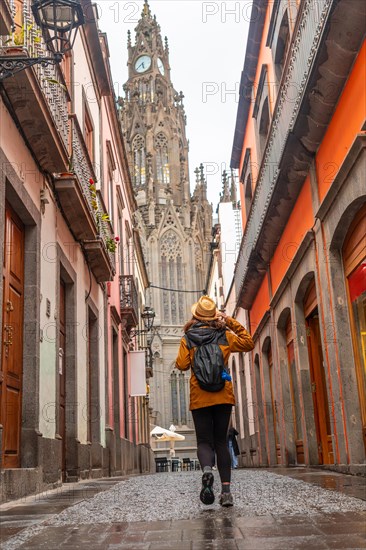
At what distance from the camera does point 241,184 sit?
20.9 meters

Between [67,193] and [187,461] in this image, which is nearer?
[67,193]

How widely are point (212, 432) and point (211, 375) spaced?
20.9 inches

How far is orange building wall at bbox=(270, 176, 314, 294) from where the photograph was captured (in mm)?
10661

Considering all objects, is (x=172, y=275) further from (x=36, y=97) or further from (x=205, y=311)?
(x=205, y=311)

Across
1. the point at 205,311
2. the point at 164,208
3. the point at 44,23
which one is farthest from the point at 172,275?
the point at 205,311

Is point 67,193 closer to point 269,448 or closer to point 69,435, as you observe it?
point 69,435

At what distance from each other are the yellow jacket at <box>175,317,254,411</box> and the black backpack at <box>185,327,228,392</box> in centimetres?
5

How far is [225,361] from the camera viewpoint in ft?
19.3

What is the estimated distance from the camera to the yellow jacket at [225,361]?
5.73 metres

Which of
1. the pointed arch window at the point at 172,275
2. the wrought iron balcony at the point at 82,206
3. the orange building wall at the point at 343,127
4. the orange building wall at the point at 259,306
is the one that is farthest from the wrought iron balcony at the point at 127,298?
the pointed arch window at the point at 172,275

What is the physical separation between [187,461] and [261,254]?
37.0 m

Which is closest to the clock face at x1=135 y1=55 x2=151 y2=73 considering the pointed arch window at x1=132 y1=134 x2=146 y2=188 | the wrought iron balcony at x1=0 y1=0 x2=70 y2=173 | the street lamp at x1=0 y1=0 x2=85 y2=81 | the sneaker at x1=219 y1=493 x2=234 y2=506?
the pointed arch window at x1=132 y1=134 x2=146 y2=188

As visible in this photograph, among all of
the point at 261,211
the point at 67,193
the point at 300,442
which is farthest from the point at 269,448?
the point at 67,193

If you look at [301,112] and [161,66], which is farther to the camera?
[161,66]
